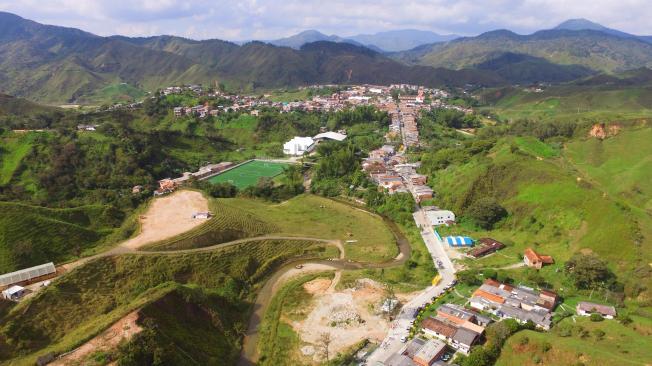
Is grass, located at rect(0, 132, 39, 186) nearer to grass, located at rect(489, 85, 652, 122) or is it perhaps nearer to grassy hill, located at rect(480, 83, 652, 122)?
grassy hill, located at rect(480, 83, 652, 122)

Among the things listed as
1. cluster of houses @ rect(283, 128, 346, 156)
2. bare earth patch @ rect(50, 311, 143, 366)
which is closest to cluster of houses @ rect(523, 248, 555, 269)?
bare earth patch @ rect(50, 311, 143, 366)

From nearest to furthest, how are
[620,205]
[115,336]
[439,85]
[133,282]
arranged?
1. [115,336]
2. [133,282]
3. [620,205]
4. [439,85]

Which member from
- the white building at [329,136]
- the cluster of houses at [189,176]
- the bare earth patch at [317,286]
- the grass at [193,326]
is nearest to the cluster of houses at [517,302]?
the bare earth patch at [317,286]

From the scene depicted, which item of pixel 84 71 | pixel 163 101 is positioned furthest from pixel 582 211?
pixel 84 71

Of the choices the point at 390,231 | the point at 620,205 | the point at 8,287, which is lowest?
the point at 390,231

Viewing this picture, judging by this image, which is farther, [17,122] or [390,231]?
[17,122]

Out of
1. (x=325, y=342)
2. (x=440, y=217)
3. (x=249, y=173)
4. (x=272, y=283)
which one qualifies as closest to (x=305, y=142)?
(x=249, y=173)

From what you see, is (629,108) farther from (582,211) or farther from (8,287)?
(8,287)

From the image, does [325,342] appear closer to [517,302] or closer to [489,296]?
[489,296]
